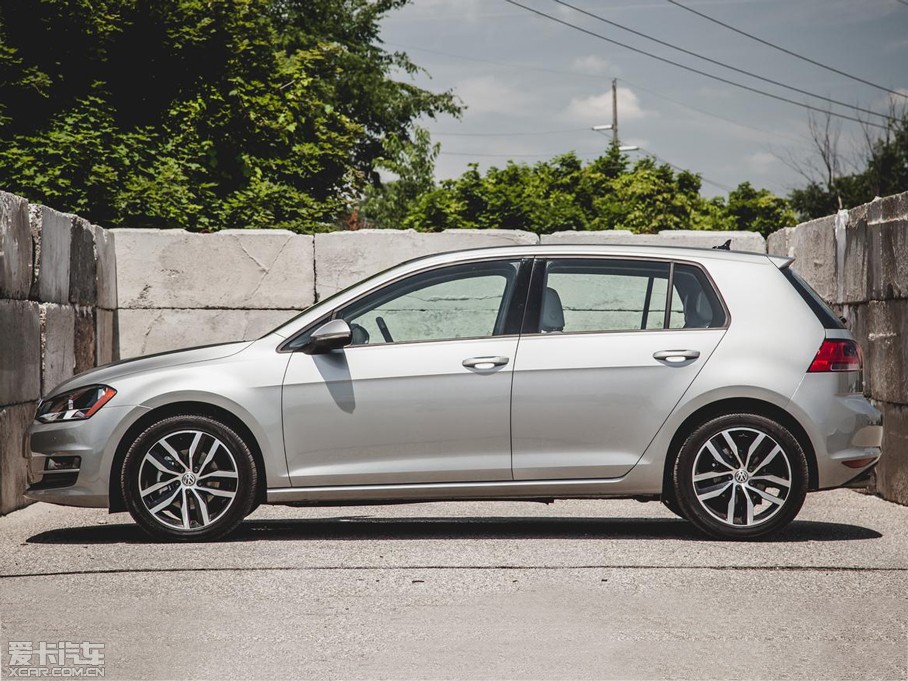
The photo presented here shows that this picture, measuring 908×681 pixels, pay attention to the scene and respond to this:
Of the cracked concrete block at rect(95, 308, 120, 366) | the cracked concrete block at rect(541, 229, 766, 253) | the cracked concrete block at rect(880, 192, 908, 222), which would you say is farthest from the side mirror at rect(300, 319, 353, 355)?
the cracked concrete block at rect(541, 229, 766, 253)

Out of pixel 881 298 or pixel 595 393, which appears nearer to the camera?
pixel 595 393

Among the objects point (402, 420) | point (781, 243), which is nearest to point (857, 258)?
point (781, 243)

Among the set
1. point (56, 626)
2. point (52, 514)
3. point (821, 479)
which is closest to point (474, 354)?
point (821, 479)

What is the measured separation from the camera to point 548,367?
7.40 m

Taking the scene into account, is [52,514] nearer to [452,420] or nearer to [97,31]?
[452,420]

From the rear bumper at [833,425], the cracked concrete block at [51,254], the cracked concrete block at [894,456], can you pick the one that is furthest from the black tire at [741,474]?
the cracked concrete block at [51,254]

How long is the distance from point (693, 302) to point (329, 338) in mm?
2048

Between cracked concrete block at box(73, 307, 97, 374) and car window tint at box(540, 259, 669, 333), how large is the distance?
454cm

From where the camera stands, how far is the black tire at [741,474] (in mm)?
7355

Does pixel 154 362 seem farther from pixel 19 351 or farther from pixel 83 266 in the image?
pixel 83 266

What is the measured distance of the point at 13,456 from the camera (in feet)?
29.9

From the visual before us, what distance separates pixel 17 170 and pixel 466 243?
16.5 ft

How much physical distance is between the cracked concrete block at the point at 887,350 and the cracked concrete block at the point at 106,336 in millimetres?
6036

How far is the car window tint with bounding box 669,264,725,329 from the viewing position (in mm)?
7578
